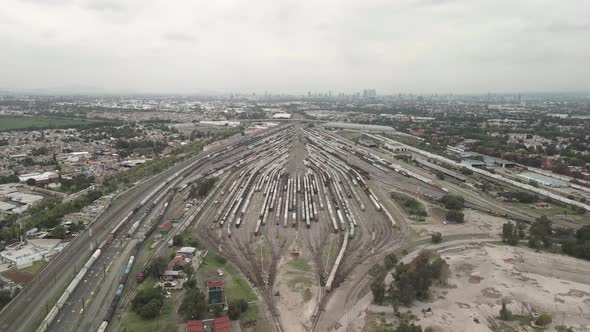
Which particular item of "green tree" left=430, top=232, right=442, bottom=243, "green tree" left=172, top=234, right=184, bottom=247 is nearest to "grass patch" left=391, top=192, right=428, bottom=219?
"green tree" left=430, top=232, right=442, bottom=243

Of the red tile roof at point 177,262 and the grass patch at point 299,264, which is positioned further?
the grass patch at point 299,264

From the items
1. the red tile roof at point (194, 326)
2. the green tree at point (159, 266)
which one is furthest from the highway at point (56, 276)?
the red tile roof at point (194, 326)

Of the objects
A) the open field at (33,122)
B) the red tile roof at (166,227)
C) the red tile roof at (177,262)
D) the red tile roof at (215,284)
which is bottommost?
the red tile roof at (215,284)

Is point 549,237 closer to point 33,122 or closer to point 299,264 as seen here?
point 299,264

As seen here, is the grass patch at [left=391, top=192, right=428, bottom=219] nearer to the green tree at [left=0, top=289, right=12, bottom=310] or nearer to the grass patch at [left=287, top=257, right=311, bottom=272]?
the grass patch at [left=287, top=257, right=311, bottom=272]

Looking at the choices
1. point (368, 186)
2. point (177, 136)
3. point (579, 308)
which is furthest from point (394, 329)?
point (177, 136)

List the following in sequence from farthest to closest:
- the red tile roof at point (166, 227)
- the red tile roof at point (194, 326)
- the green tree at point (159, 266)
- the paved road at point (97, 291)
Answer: the red tile roof at point (166, 227)
the green tree at point (159, 266)
the paved road at point (97, 291)
the red tile roof at point (194, 326)

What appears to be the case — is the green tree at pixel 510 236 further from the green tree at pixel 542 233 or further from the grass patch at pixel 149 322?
the grass patch at pixel 149 322

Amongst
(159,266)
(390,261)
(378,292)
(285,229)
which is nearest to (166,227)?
(159,266)
